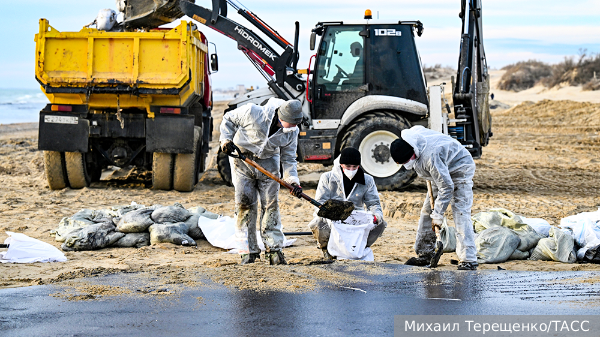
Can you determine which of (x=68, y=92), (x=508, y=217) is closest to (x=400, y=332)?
(x=508, y=217)

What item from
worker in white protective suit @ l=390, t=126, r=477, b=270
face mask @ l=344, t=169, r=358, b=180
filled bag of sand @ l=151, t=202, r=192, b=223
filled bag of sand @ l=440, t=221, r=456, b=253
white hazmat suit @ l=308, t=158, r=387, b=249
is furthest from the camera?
filled bag of sand @ l=151, t=202, r=192, b=223

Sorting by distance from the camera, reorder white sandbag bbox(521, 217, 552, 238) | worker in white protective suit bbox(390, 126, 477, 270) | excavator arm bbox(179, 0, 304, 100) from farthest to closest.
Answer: excavator arm bbox(179, 0, 304, 100) < white sandbag bbox(521, 217, 552, 238) < worker in white protective suit bbox(390, 126, 477, 270)

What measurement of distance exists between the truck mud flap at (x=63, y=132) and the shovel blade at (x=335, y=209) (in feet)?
17.2

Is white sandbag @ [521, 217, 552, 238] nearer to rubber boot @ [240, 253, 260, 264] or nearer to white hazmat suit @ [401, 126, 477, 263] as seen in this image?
white hazmat suit @ [401, 126, 477, 263]

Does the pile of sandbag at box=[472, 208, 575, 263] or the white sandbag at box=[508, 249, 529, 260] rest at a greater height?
the pile of sandbag at box=[472, 208, 575, 263]

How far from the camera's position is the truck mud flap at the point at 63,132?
387 inches

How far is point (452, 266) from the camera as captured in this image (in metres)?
6.24

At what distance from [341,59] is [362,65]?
0.37m

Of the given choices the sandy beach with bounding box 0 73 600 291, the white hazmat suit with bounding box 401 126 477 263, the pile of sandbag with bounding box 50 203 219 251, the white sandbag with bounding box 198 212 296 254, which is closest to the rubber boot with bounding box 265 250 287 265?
the sandy beach with bounding box 0 73 600 291

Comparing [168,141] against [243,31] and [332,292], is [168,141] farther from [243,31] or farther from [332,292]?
[332,292]

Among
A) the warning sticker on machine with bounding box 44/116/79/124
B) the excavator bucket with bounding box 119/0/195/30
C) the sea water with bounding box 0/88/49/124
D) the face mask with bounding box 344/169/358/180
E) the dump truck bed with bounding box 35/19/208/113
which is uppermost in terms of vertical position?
the excavator bucket with bounding box 119/0/195/30

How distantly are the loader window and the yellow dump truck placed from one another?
211cm

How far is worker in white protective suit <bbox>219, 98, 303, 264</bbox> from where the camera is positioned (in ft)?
19.9

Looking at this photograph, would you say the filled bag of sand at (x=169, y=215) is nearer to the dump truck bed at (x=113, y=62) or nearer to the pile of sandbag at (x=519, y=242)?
the dump truck bed at (x=113, y=62)
